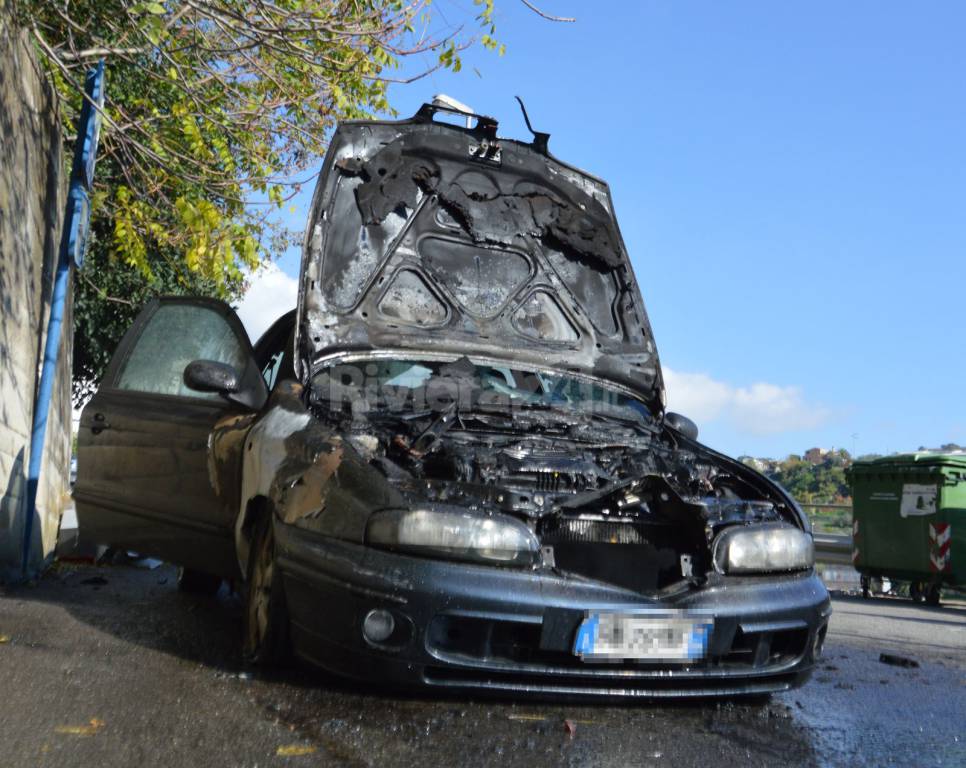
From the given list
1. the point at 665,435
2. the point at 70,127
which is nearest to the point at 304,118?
the point at 70,127

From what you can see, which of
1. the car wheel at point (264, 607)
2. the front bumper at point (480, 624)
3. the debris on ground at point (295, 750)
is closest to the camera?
the debris on ground at point (295, 750)

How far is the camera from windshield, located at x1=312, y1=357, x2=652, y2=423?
4988 millimetres

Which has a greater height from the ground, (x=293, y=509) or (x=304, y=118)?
(x=304, y=118)

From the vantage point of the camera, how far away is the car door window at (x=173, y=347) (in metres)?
5.96

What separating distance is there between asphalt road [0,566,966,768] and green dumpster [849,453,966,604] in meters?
8.64

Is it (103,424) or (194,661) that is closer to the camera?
(194,661)

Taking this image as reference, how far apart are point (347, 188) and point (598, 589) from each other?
274cm

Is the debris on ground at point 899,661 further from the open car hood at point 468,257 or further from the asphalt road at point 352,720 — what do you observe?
the open car hood at point 468,257

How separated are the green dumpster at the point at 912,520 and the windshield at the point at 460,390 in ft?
30.0

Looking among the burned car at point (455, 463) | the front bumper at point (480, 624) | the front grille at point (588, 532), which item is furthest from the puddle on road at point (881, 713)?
the front grille at point (588, 532)

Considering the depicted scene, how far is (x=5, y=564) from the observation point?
7.54m

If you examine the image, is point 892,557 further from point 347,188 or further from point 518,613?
point 518,613

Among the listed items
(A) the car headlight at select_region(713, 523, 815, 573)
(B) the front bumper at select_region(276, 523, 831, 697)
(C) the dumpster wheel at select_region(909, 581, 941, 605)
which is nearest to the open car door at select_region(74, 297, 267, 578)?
(B) the front bumper at select_region(276, 523, 831, 697)

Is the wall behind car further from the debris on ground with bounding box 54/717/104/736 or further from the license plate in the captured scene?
the license plate
